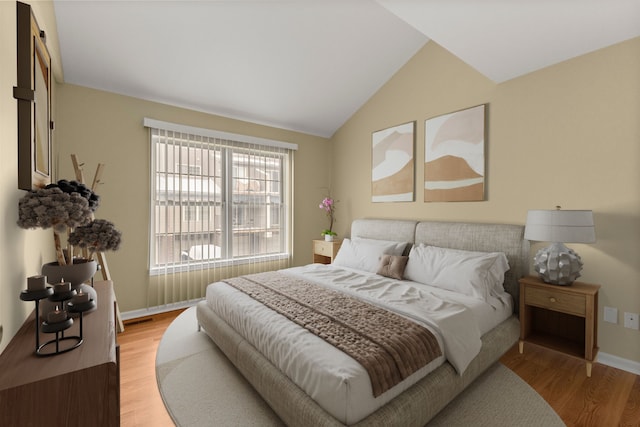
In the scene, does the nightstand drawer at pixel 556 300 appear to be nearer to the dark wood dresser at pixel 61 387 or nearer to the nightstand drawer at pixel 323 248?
the nightstand drawer at pixel 323 248

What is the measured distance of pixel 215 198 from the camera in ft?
12.2

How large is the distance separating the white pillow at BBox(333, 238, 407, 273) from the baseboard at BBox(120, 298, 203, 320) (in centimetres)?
195

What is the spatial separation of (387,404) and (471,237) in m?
2.05

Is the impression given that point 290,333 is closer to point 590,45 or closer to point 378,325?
point 378,325

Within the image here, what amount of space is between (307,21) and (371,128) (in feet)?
5.67

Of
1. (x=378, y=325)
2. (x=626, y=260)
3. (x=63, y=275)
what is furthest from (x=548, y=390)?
(x=63, y=275)

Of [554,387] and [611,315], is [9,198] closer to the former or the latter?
[554,387]

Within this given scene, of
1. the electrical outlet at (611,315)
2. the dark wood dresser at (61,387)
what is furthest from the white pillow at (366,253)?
the dark wood dresser at (61,387)

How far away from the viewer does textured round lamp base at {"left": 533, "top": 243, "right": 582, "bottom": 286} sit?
7.17 feet

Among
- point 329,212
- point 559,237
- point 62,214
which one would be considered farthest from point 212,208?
point 559,237

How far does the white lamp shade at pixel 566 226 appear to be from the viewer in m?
2.05

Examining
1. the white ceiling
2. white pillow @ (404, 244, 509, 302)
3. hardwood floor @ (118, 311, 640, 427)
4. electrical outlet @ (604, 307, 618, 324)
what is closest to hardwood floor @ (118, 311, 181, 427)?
hardwood floor @ (118, 311, 640, 427)

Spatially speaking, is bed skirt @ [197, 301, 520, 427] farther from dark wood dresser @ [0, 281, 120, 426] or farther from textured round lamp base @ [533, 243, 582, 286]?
dark wood dresser @ [0, 281, 120, 426]

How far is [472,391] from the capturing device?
6.25 ft
